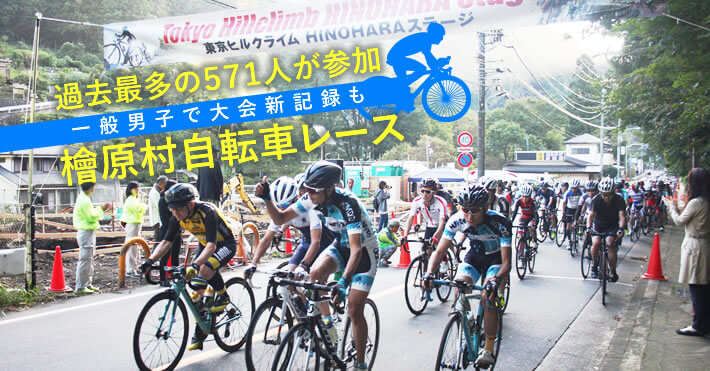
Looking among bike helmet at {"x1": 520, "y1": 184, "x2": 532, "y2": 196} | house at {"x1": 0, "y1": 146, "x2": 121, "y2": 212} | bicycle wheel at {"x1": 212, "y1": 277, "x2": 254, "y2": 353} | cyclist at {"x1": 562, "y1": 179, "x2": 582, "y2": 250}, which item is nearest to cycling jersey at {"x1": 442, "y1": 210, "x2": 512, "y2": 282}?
bicycle wheel at {"x1": 212, "y1": 277, "x2": 254, "y2": 353}

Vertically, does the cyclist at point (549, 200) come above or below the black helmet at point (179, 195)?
below

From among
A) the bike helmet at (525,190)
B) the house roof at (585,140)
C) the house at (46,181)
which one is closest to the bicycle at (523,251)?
the bike helmet at (525,190)

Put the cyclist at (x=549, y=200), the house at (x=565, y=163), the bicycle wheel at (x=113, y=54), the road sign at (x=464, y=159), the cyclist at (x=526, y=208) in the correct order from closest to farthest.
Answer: the bicycle wheel at (x=113, y=54) → the cyclist at (x=526, y=208) → the road sign at (x=464, y=159) → the cyclist at (x=549, y=200) → the house at (x=565, y=163)

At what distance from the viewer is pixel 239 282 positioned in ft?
19.4

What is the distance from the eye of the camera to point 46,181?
92.2ft

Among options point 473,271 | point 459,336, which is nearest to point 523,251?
point 473,271

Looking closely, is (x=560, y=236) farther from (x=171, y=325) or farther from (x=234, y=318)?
(x=171, y=325)

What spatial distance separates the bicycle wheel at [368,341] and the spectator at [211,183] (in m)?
7.02

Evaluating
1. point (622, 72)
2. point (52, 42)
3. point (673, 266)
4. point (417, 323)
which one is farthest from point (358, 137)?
point (417, 323)

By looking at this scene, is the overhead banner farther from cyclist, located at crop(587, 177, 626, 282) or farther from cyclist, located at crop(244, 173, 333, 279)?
cyclist, located at crop(587, 177, 626, 282)

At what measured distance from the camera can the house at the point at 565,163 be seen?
63.2m

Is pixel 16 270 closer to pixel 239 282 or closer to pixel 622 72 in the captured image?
pixel 239 282

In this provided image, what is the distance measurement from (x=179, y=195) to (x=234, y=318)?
158 cm

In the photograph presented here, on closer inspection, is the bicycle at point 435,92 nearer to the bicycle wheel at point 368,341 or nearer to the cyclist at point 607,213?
the cyclist at point 607,213
